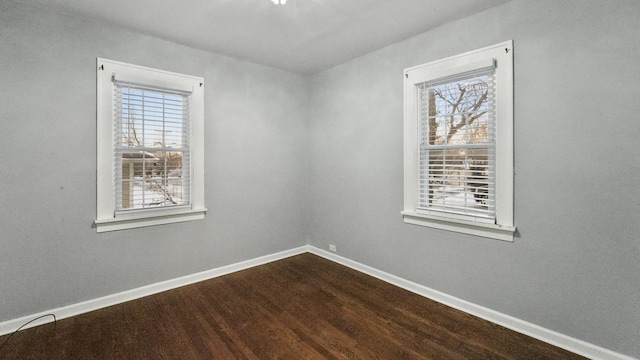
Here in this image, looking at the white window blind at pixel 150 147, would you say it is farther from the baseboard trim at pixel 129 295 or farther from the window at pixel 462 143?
the window at pixel 462 143

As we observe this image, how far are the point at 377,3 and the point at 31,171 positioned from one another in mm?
3224

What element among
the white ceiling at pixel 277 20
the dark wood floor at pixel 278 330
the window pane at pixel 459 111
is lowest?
the dark wood floor at pixel 278 330

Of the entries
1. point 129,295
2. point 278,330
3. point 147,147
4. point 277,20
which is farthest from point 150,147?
point 278,330

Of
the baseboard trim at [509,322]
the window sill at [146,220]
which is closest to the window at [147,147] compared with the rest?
the window sill at [146,220]

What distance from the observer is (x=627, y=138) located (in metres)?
1.86

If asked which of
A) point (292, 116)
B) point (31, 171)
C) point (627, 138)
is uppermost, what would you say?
point (292, 116)

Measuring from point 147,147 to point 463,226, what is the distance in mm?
3228

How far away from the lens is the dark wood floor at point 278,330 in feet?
6.72

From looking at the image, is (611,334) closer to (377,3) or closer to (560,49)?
(560,49)

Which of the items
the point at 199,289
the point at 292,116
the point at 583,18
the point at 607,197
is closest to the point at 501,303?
the point at 607,197

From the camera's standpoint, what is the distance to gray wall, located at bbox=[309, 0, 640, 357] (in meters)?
1.88

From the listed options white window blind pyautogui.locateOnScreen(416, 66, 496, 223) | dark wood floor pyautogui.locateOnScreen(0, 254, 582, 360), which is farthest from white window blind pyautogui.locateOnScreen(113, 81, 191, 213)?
white window blind pyautogui.locateOnScreen(416, 66, 496, 223)

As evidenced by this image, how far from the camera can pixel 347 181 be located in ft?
12.3

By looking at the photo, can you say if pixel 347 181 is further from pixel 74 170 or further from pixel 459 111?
pixel 74 170
